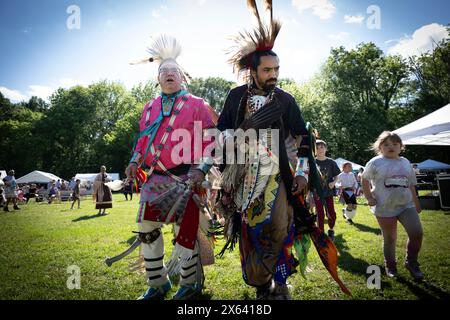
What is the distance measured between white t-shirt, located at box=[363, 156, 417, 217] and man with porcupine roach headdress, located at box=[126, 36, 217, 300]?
2.33 metres

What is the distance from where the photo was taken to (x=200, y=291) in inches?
122

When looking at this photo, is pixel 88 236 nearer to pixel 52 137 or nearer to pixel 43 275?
pixel 43 275

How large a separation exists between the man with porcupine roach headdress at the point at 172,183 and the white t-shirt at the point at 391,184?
2.33m

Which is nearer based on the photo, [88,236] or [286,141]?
[286,141]

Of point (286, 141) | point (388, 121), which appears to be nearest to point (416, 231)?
point (286, 141)

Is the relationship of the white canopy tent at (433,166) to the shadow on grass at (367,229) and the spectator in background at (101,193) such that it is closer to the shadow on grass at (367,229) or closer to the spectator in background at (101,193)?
the shadow on grass at (367,229)

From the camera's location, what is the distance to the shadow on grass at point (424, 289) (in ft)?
9.36

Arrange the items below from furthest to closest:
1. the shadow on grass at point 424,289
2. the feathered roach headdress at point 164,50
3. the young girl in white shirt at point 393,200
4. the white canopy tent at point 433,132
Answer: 1. the white canopy tent at point 433,132
2. the young girl in white shirt at point 393,200
3. the feathered roach headdress at point 164,50
4. the shadow on grass at point 424,289

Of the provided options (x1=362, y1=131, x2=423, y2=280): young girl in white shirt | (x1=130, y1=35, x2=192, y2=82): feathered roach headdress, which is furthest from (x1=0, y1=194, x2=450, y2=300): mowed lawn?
(x1=130, y1=35, x2=192, y2=82): feathered roach headdress

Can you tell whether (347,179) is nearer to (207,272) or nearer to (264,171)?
(207,272)

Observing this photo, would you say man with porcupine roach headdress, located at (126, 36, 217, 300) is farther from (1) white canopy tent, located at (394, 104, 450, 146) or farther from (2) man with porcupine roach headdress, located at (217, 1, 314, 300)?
(1) white canopy tent, located at (394, 104, 450, 146)

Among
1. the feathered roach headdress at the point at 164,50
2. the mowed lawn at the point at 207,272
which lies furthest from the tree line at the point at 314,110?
the feathered roach headdress at the point at 164,50

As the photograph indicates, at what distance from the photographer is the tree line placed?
3025cm
